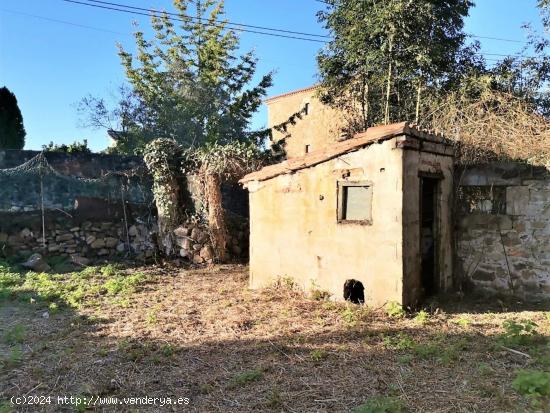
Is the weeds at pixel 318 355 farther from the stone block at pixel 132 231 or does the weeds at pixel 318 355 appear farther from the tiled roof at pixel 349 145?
the stone block at pixel 132 231

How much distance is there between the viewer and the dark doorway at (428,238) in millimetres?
6803

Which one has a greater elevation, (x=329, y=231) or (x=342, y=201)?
(x=342, y=201)

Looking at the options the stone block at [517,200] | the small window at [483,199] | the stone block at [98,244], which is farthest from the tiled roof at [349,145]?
the stone block at [98,244]

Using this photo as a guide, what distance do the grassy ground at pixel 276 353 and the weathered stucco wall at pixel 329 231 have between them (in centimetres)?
40

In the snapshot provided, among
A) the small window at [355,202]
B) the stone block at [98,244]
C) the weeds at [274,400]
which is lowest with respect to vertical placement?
the weeds at [274,400]

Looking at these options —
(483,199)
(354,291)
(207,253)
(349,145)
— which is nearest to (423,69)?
(483,199)

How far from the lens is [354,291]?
670 centimetres

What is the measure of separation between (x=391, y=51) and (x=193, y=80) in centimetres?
1020

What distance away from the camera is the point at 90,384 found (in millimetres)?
3977

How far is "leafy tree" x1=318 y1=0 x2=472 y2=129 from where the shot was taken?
954cm

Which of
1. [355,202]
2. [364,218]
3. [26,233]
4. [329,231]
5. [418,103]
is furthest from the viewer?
[26,233]

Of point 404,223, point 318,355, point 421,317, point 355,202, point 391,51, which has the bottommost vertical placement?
point 318,355

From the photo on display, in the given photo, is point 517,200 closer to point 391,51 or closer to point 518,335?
point 518,335

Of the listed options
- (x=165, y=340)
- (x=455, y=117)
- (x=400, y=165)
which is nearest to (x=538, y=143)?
(x=455, y=117)
